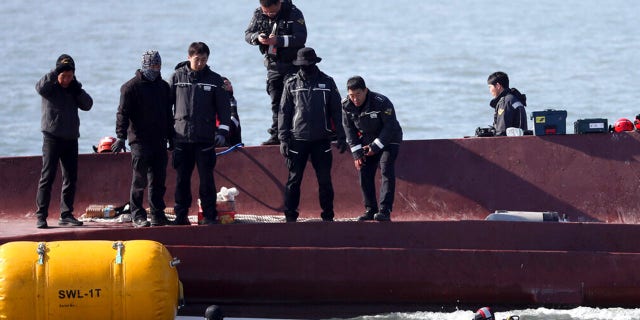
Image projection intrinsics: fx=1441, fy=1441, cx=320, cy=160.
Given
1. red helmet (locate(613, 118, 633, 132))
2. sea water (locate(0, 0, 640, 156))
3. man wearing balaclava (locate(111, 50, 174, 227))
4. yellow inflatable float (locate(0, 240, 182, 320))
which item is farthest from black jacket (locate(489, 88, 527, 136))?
sea water (locate(0, 0, 640, 156))

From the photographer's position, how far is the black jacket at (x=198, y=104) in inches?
499

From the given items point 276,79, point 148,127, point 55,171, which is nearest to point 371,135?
point 276,79

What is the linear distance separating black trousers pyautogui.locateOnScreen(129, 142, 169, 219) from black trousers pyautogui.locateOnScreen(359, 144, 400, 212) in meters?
1.79

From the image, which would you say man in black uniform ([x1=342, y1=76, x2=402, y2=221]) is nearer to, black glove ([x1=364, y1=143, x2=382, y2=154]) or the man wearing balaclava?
black glove ([x1=364, y1=143, x2=382, y2=154])

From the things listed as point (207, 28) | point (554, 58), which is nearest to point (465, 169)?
point (554, 58)

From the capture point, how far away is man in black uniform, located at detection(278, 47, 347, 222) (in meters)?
12.8

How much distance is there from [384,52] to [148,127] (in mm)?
29088

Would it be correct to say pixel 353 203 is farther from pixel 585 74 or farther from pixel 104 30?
pixel 104 30

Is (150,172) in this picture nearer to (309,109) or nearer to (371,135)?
(309,109)


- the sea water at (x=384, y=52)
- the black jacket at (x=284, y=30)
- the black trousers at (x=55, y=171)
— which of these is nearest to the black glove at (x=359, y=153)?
the black jacket at (x=284, y=30)

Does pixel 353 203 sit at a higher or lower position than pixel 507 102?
lower

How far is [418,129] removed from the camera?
28.9m

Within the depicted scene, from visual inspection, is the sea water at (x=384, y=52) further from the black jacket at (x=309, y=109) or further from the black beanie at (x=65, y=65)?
the black jacket at (x=309, y=109)

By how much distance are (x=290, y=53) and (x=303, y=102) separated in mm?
1254
